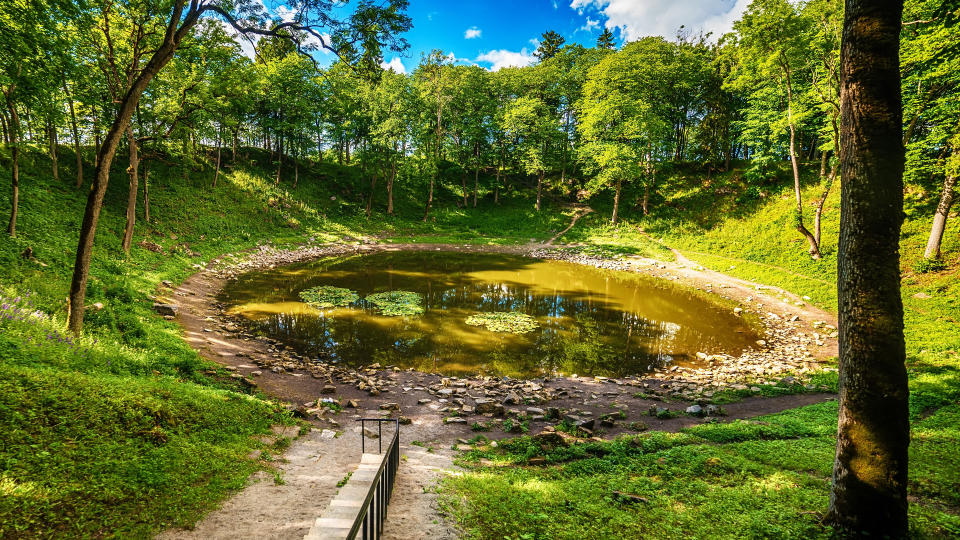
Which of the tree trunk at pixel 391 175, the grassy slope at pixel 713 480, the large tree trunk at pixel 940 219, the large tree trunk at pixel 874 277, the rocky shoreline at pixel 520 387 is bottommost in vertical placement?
the rocky shoreline at pixel 520 387

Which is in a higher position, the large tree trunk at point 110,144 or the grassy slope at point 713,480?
the large tree trunk at point 110,144

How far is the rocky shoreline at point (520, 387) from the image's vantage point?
383 inches

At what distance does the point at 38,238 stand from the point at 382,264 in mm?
17800

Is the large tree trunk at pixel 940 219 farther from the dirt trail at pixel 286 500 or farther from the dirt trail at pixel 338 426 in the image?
the dirt trail at pixel 286 500

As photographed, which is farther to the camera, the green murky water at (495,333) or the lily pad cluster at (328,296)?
the lily pad cluster at (328,296)

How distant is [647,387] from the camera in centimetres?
1188

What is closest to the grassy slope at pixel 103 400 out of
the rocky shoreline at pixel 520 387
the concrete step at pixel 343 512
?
the rocky shoreline at pixel 520 387

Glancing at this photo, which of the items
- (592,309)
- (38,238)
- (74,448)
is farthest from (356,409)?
(38,238)

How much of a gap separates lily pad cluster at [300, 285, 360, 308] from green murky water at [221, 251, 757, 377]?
549 millimetres

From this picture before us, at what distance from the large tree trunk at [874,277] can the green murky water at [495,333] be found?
930 centimetres

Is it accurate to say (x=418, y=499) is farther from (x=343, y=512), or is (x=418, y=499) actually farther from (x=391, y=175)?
(x=391, y=175)

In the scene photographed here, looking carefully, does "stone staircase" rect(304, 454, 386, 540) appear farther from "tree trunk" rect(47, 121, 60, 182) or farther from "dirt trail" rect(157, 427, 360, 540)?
"tree trunk" rect(47, 121, 60, 182)

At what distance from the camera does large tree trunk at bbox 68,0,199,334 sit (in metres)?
8.27

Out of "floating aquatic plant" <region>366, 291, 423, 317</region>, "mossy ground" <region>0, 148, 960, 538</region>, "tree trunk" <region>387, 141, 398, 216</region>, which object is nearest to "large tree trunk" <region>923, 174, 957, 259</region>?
"mossy ground" <region>0, 148, 960, 538</region>
